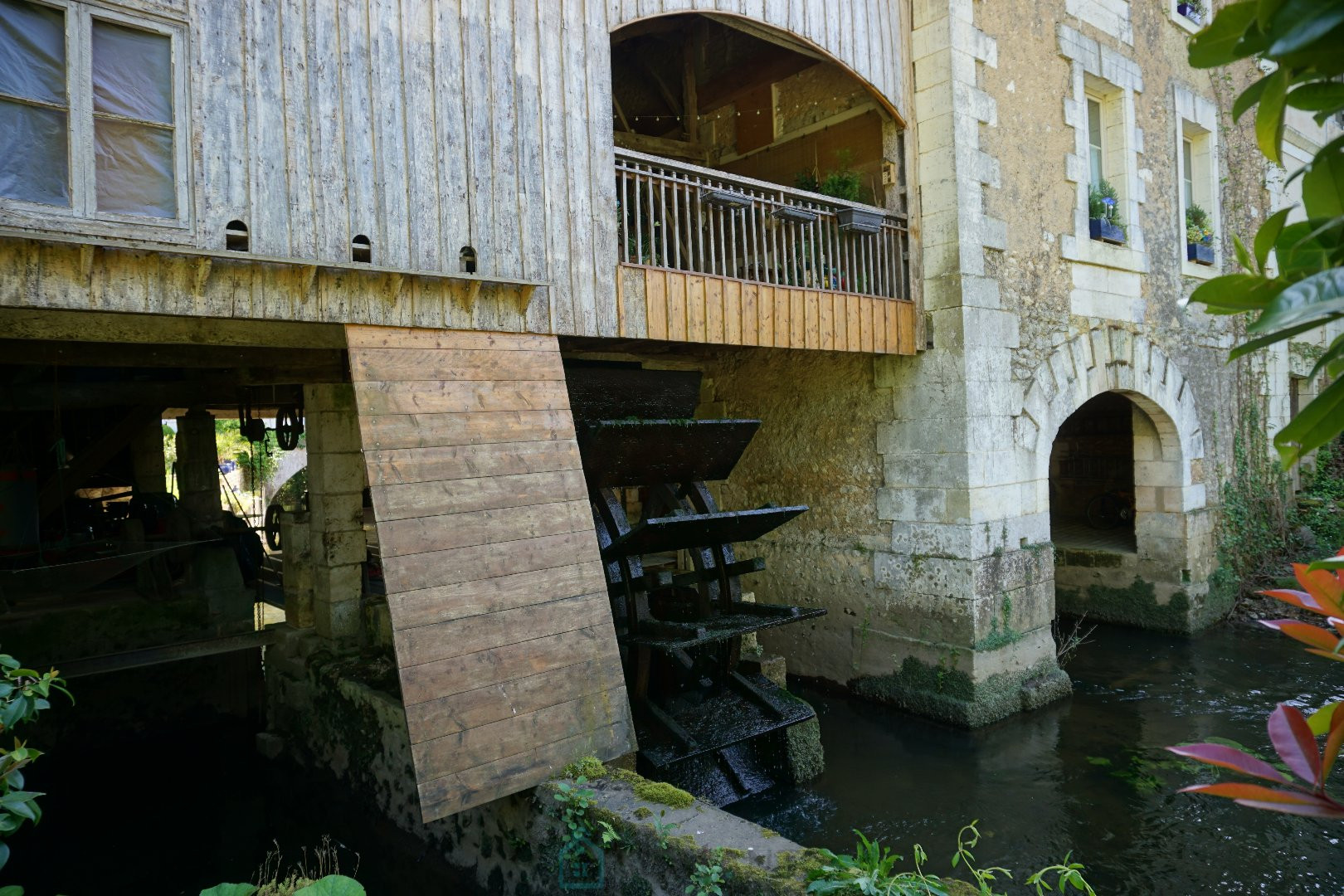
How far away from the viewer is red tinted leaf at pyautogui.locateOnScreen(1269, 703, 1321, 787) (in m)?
0.98

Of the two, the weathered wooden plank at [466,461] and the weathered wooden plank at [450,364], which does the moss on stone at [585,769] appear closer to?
the weathered wooden plank at [466,461]

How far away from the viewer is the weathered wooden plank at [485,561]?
3.41m

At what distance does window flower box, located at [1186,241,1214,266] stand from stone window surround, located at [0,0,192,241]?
28.0ft

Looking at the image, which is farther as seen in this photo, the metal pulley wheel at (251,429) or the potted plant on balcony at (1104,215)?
the metal pulley wheel at (251,429)

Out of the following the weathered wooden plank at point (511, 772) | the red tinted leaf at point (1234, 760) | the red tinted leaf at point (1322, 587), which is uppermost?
the red tinted leaf at point (1322, 587)

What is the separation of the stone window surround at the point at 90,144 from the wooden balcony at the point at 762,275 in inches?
79.7

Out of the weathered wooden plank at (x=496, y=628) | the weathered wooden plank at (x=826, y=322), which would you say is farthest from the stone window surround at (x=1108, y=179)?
the weathered wooden plank at (x=496, y=628)

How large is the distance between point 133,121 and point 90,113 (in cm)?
13

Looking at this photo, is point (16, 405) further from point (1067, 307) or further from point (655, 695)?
point (1067, 307)

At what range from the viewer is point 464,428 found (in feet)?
12.5

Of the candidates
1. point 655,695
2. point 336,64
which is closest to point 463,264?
point 336,64

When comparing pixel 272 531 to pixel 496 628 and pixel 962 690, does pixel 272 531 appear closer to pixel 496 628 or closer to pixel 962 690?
pixel 496 628

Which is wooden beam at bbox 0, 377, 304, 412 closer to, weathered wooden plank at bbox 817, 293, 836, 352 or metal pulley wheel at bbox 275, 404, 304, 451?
metal pulley wheel at bbox 275, 404, 304, 451

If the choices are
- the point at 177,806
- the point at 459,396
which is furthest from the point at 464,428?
the point at 177,806
